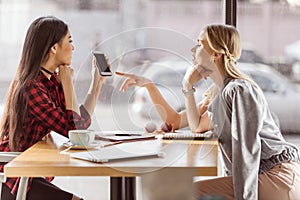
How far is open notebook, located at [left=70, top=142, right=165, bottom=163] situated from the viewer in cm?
182

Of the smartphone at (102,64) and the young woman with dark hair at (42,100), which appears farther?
the smartphone at (102,64)

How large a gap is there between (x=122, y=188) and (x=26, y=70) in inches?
24.8

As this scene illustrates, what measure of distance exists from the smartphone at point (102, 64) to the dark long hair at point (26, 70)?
0.21 meters

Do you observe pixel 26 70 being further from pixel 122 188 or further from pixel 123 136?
pixel 122 188

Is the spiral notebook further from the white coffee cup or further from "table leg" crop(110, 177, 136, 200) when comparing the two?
the white coffee cup

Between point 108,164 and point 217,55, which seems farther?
point 217,55

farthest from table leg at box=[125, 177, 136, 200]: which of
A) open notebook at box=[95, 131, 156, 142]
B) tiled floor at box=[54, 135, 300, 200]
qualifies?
tiled floor at box=[54, 135, 300, 200]

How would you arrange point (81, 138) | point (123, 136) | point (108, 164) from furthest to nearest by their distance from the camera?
point (123, 136)
point (81, 138)
point (108, 164)

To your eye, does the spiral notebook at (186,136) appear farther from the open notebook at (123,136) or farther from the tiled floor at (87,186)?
the tiled floor at (87,186)

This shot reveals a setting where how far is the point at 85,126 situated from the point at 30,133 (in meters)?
0.23

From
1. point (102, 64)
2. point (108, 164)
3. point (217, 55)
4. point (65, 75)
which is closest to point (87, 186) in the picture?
point (65, 75)

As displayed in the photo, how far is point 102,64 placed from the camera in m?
2.41

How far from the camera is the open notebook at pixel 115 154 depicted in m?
1.82

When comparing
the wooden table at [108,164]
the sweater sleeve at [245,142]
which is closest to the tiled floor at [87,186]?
the wooden table at [108,164]
